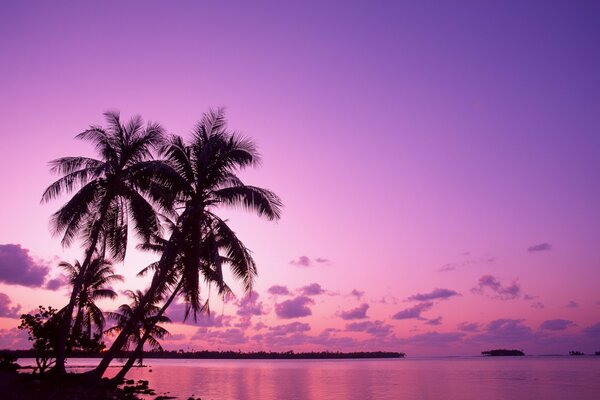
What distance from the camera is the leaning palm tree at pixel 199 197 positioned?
23.0m

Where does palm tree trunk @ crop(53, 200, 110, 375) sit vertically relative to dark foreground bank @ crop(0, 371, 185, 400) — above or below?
above

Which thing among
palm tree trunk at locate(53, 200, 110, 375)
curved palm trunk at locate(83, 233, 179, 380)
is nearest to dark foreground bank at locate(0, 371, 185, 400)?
palm tree trunk at locate(53, 200, 110, 375)

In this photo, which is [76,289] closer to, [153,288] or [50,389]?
[153,288]

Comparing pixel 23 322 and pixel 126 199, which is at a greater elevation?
pixel 126 199

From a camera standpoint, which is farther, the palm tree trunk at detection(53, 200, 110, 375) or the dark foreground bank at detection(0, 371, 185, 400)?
the palm tree trunk at detection(53, 200, 110, 375)

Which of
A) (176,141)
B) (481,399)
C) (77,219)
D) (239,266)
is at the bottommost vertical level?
(481,399)

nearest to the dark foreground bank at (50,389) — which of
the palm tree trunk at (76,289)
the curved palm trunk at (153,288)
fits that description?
the palm tree trunk at (76,289)

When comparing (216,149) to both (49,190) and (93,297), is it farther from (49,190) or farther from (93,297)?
(93,297)

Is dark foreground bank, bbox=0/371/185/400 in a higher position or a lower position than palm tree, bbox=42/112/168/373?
lower

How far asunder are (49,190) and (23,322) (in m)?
8.15

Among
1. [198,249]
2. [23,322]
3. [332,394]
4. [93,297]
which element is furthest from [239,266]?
[93,297]

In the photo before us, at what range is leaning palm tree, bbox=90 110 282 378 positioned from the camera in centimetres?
2298

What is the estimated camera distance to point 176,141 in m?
24.5

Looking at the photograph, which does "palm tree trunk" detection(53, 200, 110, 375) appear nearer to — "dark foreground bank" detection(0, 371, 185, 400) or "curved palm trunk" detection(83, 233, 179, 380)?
"dark foreground bank" detection(0, 371, 185, 400)
